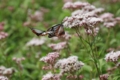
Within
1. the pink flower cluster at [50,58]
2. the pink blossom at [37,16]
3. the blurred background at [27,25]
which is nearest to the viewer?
the pink flower cluster at [50,58]

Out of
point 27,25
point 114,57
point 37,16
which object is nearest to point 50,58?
point 114,57

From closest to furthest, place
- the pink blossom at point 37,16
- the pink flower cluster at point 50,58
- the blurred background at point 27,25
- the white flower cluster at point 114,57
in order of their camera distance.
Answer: the white flower cluster at point 114,57
the pink flower cluster at point 50,58
the blurred background at point 27,25
the pink blossom at point 37,16

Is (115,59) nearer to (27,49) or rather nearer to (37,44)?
(37,44)

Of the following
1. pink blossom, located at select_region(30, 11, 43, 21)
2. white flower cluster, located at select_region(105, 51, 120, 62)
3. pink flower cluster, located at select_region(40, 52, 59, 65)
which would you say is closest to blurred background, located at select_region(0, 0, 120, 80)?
pink blossom, located at select_region(30, 11, 43, 21)

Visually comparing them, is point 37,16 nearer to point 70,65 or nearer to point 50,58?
point 50,58

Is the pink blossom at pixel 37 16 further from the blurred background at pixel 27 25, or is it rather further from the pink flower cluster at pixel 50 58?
the pink flower cluster at pixel 50 58

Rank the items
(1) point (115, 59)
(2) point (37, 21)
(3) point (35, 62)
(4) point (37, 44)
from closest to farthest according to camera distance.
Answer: (1) point (115, 59), (4) point (37, 44), (3) point (35, 62), (2) point (37, 21)

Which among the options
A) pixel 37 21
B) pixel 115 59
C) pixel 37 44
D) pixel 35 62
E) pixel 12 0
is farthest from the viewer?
pixel 12 0

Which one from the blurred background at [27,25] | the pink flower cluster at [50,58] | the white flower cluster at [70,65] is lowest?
the white flower cluster at [70,65]

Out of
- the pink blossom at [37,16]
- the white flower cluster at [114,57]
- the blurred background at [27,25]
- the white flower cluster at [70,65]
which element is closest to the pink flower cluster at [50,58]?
the white flower cluster at [70,65]

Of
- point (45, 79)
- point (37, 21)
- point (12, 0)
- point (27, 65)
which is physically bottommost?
point (45, 79)

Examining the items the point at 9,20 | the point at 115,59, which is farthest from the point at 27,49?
the point at 115,59
